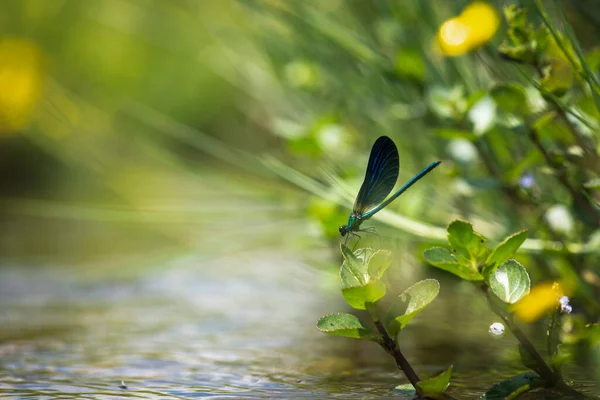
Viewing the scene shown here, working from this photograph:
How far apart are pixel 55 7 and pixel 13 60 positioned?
1618mm

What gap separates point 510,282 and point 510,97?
0.33 m

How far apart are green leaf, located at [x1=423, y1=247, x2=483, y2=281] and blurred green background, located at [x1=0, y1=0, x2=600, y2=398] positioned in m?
0.20

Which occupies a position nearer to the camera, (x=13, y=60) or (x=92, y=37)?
(x=13, y=60)

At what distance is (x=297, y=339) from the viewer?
1.56 metres

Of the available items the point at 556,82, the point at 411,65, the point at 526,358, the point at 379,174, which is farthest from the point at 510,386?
the point at 411,65

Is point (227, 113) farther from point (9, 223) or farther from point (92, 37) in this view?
point (9, 223)

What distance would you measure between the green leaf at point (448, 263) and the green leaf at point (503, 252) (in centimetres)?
1

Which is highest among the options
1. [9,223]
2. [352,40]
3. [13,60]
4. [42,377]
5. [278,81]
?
[13,60]

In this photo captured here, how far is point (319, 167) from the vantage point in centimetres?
143

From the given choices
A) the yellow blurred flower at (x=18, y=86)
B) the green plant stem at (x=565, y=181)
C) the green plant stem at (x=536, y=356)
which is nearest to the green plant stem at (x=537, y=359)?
the green plant stem at (x=536, y=356)

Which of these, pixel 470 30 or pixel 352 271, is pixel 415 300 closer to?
pixel 352 271

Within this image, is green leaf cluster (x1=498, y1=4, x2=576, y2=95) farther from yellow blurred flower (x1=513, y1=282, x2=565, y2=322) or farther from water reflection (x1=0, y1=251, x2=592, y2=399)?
water reflection (x1=0, y1=251, x2=592, y2=399)

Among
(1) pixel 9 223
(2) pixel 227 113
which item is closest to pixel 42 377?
(1) pixel 9 223

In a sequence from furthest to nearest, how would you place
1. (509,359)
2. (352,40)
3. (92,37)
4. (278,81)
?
(92,37) → (278,81) → (352,40) → (509,359)
